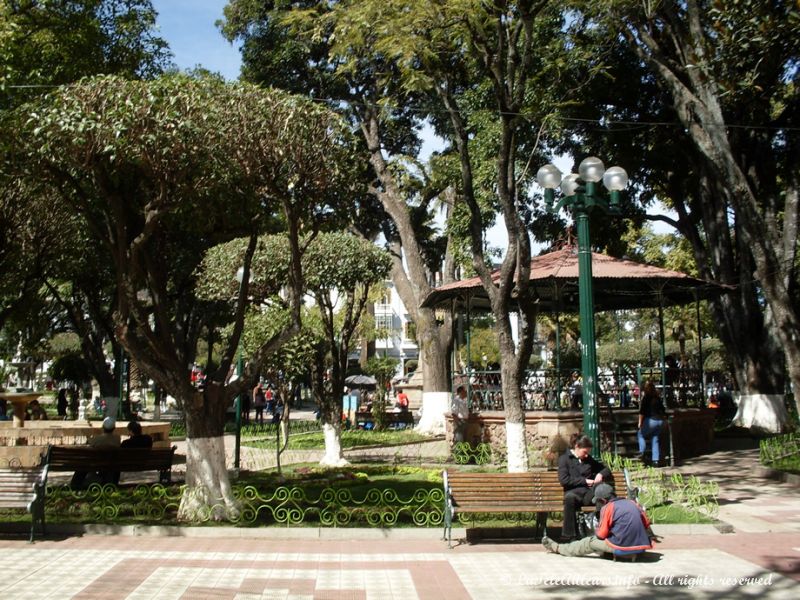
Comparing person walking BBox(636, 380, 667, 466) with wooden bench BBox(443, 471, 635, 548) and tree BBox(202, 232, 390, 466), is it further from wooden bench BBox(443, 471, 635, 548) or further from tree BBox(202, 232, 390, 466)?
wooden bench BBox(443, 471, 635, 548)

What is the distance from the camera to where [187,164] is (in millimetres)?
10312

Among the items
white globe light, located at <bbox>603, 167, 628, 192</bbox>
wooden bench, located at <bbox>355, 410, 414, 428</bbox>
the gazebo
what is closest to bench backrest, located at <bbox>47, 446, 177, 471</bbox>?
the gazebo

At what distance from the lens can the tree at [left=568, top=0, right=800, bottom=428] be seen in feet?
46.1

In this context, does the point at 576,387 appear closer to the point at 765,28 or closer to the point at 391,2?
the point at 765,28

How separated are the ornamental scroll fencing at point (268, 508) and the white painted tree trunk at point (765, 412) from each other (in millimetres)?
13840

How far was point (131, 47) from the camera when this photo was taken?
57.6 feet

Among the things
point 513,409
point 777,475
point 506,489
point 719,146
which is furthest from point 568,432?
point 506,489

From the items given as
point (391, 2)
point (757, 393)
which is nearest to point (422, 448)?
point (757, 393)

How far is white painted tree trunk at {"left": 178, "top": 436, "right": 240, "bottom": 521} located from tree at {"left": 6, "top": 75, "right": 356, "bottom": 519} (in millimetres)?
13

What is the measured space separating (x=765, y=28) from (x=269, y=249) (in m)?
10.2

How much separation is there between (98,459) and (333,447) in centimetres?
495

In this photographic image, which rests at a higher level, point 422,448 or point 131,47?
point 131,47

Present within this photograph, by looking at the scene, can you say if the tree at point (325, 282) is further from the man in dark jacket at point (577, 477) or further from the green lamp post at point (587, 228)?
the man in dark jacket at point (577, 477)

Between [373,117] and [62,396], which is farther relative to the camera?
[62,396]
